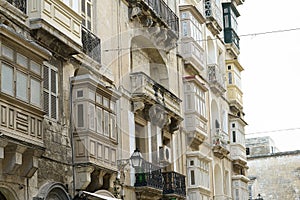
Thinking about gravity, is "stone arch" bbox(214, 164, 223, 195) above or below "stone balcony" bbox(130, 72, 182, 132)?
below

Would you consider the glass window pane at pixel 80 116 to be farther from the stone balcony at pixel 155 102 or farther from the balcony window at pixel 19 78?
the stone balcony at pixel 155 102

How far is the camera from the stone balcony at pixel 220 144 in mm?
31078

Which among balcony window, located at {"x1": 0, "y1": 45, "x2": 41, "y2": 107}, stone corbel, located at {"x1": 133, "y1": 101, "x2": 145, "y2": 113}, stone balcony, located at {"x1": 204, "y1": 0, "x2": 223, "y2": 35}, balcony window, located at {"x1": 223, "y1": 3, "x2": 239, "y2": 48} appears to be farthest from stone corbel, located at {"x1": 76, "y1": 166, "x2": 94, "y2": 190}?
balcony window, located at {"x1": 223, "y1": 3, "x2": 239, "y2": 48}

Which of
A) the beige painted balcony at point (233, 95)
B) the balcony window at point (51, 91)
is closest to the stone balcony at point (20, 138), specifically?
the balcony window at point (51, 91)

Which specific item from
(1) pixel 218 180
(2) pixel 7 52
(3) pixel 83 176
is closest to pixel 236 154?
(1) pixel 218 180

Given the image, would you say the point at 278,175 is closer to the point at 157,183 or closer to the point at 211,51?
the point at 211,51

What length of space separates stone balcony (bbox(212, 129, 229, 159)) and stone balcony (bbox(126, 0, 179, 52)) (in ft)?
20.2

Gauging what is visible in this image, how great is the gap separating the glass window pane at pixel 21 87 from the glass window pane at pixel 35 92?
239 mm

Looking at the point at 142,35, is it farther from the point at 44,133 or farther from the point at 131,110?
the point at 44,133

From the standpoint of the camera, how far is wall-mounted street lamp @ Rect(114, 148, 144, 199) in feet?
65.2

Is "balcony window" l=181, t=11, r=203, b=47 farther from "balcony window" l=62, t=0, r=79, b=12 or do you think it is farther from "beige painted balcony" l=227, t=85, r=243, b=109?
"balcony window" l=62, t=0, r=79, b=12

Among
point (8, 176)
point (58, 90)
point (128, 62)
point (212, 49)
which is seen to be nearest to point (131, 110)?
point (128, 62)

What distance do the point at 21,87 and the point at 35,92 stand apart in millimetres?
577

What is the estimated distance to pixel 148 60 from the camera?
2616 centimetres
